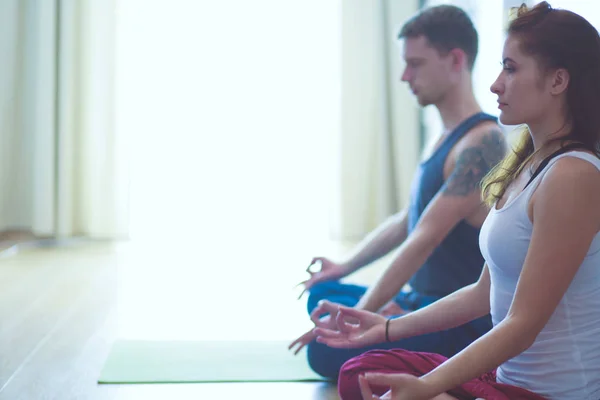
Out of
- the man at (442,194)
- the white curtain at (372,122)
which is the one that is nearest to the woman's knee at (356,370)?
the man at (442,194)

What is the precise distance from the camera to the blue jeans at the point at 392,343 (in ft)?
6.05

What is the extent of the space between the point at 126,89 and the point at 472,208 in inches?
126

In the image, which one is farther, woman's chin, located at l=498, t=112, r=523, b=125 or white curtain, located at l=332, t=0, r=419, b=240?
white curtain, located at l=332, t=0, r=419, b=240

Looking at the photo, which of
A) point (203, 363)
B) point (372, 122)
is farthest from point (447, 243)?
point (372, 122)

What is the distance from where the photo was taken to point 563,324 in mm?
1100

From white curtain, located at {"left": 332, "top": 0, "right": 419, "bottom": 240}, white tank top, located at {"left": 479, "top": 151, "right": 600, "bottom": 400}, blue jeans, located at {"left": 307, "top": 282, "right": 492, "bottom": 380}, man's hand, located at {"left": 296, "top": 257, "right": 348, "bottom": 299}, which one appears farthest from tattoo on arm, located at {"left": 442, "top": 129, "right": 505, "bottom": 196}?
white curtain, located at {"left": 332, "top": 0, "right": 419, "bottom": 240}

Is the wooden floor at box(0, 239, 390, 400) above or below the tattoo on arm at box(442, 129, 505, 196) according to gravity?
below

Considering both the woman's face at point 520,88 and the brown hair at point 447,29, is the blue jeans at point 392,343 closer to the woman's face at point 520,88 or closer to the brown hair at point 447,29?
the brown hair at point 447,29

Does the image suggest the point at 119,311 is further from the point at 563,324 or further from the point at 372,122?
the point at 372,122

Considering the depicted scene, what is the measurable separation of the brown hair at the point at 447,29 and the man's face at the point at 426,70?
0.06ft

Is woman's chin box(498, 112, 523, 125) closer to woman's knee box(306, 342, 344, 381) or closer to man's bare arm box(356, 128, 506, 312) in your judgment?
man's bare arm box(356, 128, 506, 312)

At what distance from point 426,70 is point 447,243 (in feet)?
1.41

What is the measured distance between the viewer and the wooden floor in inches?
79.4

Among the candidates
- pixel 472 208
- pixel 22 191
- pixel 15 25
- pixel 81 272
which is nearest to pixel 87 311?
pixel 81 272
